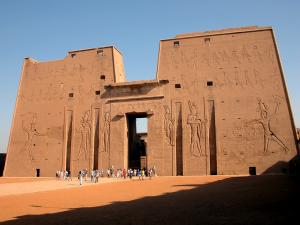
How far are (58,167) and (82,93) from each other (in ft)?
20.8

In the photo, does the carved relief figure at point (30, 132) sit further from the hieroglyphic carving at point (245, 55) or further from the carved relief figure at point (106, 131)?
the hieroglyphic carving at point (245, 55)

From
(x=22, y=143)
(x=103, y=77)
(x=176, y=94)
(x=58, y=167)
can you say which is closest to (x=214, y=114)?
(x=176, y=94)

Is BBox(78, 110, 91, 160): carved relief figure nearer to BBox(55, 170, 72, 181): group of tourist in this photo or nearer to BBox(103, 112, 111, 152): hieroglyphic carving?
BBox(103, 112, 111, 152): hieroglyphic carving

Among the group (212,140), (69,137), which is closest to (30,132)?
(69,137)

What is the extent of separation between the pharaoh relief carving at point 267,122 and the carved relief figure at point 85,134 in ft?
41.0

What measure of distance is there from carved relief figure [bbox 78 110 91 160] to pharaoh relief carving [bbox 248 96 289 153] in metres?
12.5

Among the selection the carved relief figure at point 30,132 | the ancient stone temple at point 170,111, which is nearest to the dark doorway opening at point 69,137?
the ancient stone temple at point 170,111

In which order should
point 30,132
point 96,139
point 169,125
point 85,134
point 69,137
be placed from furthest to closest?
point 30,132, point 69,137, point 85,134, point 96,139, point 169,125

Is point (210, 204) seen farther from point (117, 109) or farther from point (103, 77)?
point (103, 77)

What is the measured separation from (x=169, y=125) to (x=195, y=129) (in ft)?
6.38

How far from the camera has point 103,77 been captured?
2541cm

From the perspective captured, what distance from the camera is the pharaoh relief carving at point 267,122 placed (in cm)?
2039

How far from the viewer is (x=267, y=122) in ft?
68.2

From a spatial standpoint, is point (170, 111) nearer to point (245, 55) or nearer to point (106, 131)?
point (106, 131)
